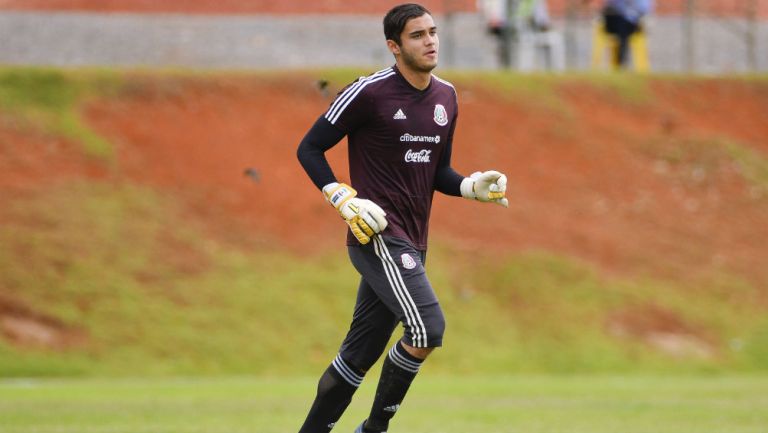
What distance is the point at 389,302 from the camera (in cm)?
889

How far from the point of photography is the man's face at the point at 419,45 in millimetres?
9109

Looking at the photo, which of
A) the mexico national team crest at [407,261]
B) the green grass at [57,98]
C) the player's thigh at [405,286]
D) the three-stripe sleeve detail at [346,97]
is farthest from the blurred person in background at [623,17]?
the mexico national team crest at [407,261]

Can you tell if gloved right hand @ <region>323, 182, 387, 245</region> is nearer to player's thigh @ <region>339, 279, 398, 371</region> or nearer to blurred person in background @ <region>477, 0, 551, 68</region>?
player's thigh @ <region>339, 279, 398, 371</region>

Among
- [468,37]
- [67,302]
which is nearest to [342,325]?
[67,302]

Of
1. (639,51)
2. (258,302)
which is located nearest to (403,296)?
(258,302)

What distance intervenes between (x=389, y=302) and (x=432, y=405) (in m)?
6.86

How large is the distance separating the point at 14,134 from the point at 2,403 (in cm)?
1156

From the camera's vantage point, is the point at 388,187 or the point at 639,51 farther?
the point at 639,51

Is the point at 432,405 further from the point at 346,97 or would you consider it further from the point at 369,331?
the point at 346,97

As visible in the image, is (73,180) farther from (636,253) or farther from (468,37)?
(468,37)

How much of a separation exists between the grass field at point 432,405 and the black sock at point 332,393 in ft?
8.75

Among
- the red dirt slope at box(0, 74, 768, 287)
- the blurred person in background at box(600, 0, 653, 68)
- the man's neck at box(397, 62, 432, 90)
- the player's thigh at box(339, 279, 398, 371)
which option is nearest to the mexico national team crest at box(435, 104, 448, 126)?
the man's neck at box(397, 62, 432, 90)

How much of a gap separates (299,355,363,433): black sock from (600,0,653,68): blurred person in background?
23.0 meters

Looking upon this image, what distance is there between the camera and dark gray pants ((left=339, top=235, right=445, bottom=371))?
8.76 m
